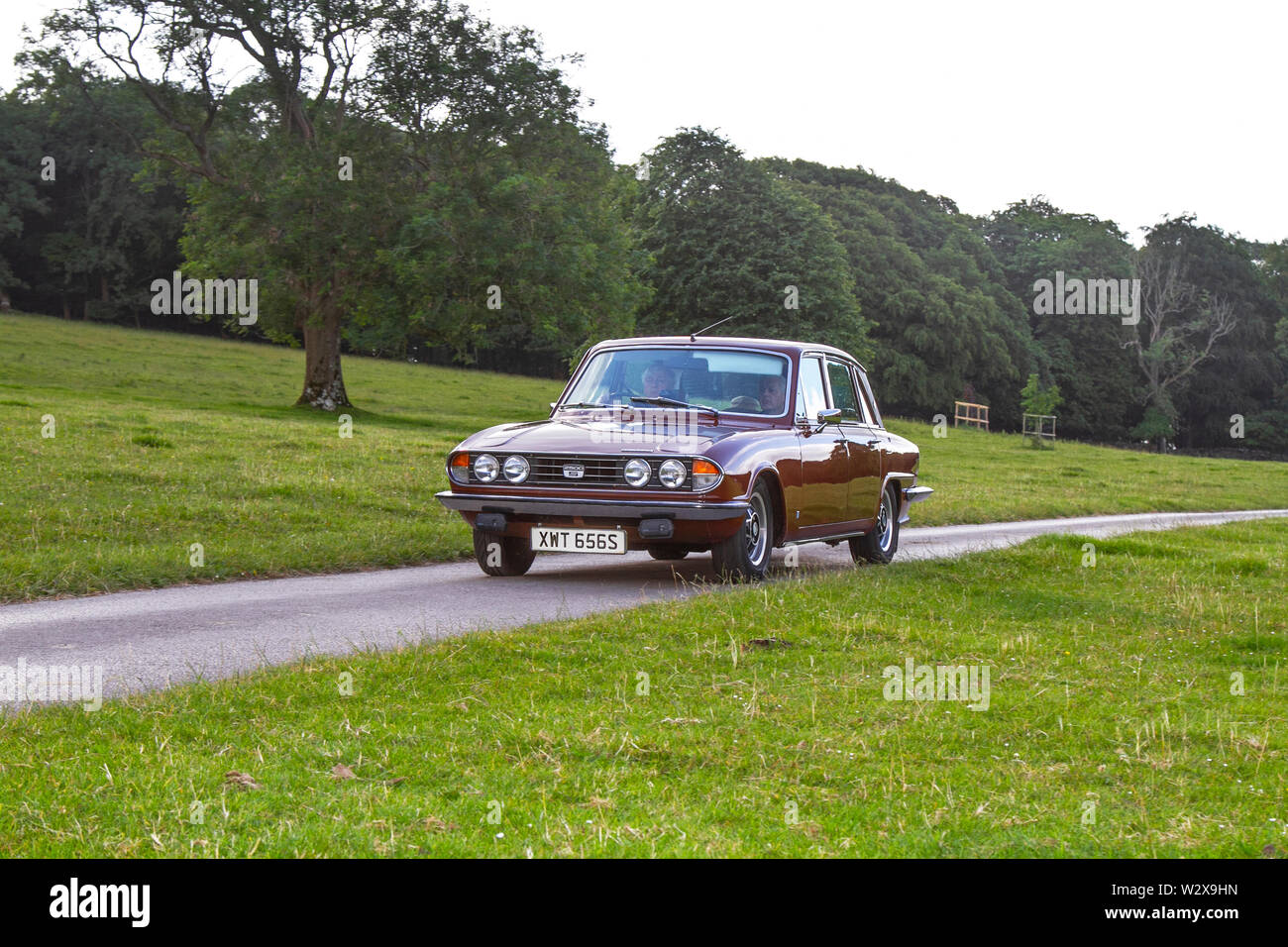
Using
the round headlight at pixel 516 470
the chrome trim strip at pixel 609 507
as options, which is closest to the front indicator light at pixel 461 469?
the chrome trim strip at pixel 609 507

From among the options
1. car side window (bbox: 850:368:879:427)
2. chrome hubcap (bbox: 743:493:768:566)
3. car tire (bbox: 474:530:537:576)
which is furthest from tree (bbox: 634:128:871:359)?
chrome hubcap (bbox: 743:493:768:566)

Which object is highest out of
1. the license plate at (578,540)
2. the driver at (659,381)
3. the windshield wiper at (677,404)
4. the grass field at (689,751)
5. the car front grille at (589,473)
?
the driver at (659,381)

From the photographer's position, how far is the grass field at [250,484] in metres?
12.2

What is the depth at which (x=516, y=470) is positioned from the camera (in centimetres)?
1107

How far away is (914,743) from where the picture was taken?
5477 mm

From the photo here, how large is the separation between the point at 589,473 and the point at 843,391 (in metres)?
3.62

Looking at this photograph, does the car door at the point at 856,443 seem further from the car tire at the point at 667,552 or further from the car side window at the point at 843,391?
the car tire at the point at 667,552

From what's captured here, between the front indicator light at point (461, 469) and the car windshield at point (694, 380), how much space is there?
136 cm

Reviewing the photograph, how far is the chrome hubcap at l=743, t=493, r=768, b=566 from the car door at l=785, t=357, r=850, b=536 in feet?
1.00

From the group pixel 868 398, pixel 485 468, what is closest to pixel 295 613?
pixel 485 468
